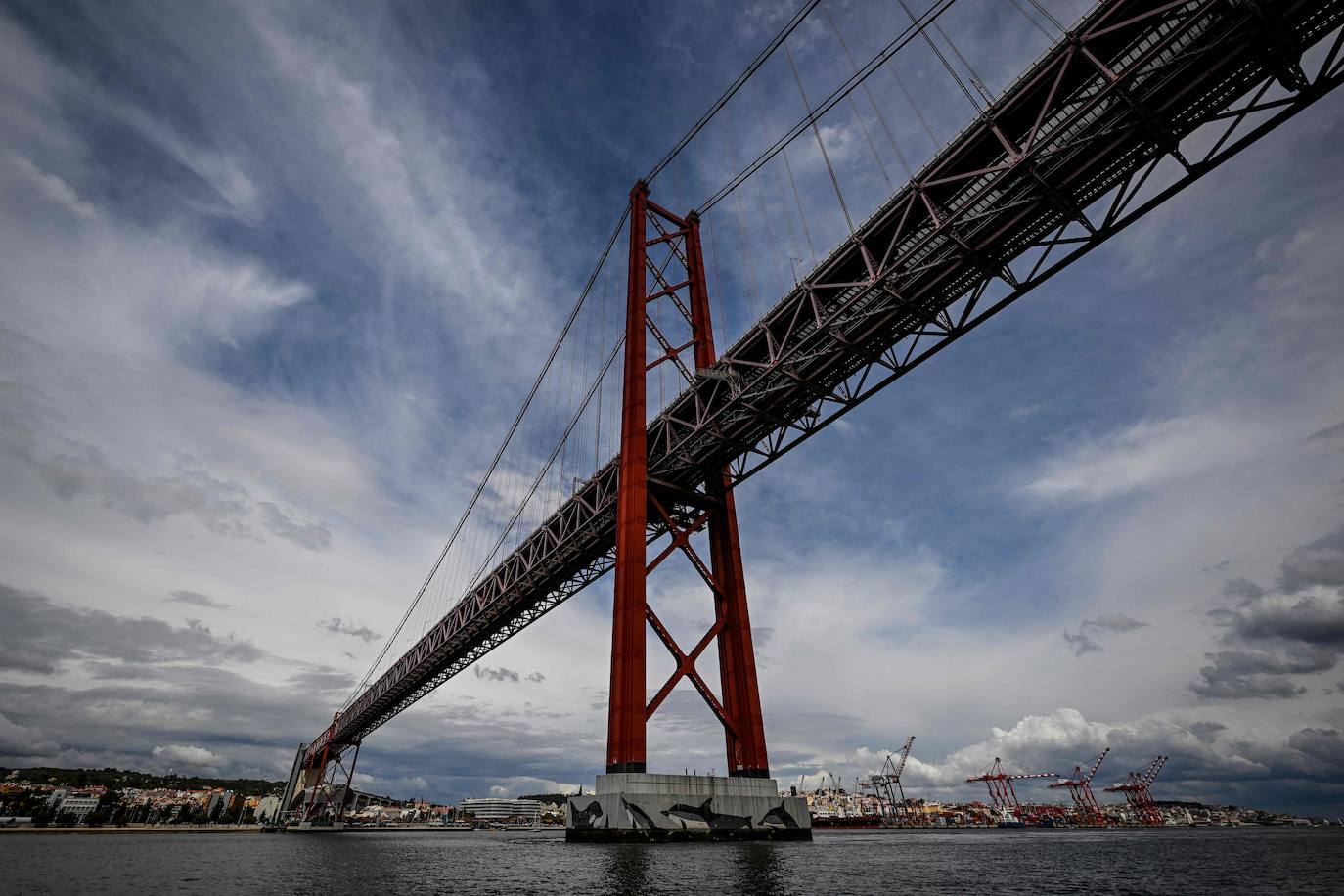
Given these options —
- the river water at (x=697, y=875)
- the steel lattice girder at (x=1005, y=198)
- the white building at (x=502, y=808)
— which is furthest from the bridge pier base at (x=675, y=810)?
the white building at (x=502, y=808)

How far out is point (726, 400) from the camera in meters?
23.8

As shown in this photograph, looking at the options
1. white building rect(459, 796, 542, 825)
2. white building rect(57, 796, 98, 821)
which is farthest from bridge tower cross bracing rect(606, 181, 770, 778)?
white building rect(459, 796, 542, 825)

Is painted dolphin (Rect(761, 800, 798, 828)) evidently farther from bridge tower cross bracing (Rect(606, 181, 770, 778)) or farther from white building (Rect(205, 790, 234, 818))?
white building (Rect(205, 790, 234, 818))

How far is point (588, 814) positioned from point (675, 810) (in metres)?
3.02

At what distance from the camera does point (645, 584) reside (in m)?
23.1

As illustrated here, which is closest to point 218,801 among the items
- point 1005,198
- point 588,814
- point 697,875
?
point 588,814

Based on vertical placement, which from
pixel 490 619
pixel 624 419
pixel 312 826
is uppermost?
pixel 624 419

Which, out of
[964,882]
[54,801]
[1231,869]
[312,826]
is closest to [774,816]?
[964,882]

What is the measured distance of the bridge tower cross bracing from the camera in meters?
21.0

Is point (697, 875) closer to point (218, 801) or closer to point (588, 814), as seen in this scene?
point (588, 814)

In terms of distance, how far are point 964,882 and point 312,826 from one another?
7964 cm

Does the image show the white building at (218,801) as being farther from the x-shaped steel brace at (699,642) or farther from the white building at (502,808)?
the x-shaped steel brace at (699,642)

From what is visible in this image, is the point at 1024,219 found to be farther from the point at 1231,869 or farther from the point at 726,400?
the point at 1231,869

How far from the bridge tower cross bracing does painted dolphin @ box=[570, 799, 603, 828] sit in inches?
54.3
